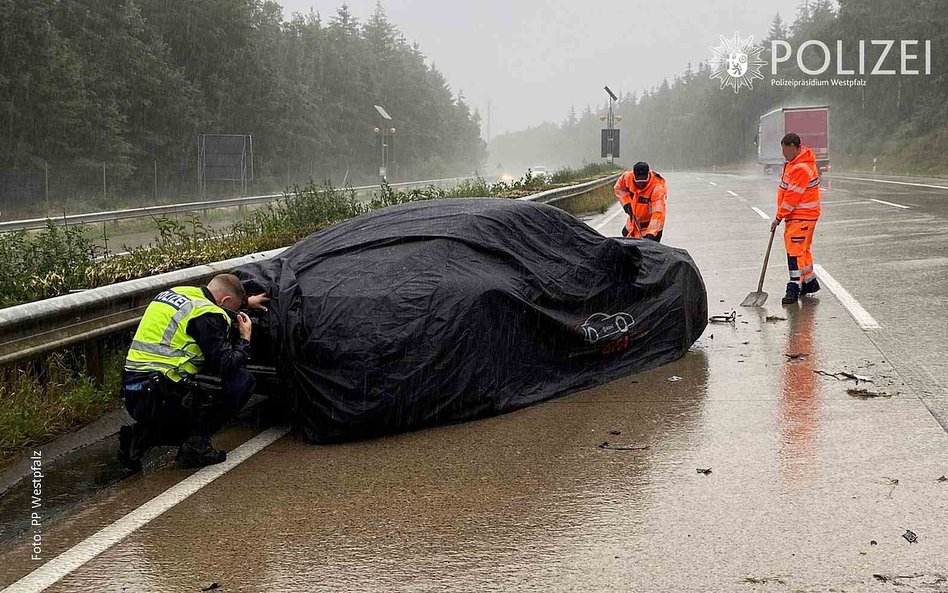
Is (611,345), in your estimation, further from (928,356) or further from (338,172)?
(338,172)

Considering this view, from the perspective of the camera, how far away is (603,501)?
4414 millimetres

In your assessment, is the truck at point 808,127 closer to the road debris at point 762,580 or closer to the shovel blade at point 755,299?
the shovel blade at point 755,299

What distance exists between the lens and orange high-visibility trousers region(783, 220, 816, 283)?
32.5ft

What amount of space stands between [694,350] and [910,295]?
3.38m

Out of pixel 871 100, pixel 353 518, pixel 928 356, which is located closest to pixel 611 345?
pixel 928 356

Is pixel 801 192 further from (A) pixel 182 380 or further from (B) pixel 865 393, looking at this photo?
(A) pixel 182 380

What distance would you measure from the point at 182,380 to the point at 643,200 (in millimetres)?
A: 7352

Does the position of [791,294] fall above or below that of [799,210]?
below

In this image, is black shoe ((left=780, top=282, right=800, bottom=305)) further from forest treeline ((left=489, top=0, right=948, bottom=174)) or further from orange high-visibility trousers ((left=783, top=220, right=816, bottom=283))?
forest treeline ((left=489, top=0, right=948, bottom=174))

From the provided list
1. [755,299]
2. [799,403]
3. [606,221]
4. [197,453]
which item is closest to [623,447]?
[799,403]

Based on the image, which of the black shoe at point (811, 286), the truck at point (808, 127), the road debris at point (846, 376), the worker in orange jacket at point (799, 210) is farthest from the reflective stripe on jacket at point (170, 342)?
the truck at point (808, 127)

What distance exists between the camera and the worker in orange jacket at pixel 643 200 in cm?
1123

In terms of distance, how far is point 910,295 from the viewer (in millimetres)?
9867

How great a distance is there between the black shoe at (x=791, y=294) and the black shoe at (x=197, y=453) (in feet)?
20.9
